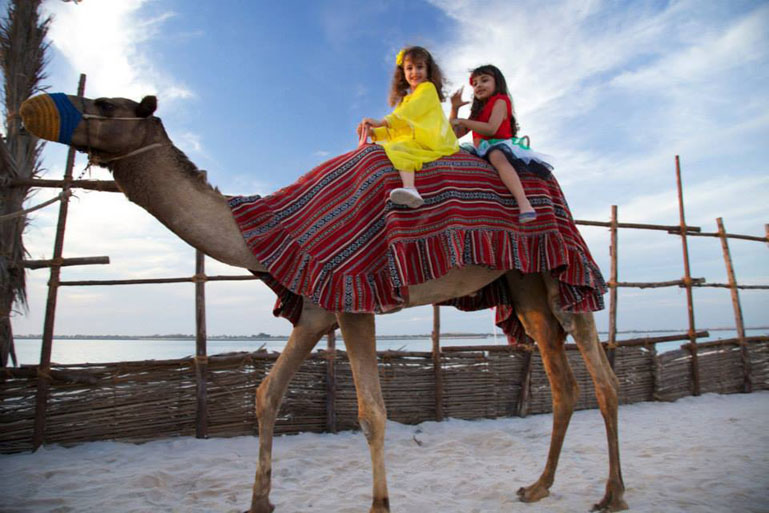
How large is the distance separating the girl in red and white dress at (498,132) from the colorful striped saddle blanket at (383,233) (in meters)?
0.08

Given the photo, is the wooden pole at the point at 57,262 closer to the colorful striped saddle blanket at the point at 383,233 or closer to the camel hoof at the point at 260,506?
the colorful striped saddle blanket at the point at 383,233

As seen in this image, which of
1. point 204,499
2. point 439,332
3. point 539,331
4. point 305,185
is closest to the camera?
point 305,185

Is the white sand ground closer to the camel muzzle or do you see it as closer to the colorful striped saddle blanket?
the colorful striped saddle blanket

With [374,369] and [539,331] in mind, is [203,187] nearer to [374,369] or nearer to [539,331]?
[374,369]

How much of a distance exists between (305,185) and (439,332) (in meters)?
3.87

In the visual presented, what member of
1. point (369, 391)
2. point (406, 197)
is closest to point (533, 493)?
point (369, 391)

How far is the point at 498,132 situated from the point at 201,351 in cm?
358

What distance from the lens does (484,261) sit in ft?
8.77

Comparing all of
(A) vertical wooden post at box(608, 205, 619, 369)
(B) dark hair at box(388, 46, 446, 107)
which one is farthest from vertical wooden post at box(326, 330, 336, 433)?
(A) vertical wooden post at box(608, 205, 619, 369)

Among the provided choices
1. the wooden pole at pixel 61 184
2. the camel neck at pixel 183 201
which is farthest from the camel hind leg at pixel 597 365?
the wooden pole at pixel 61 184

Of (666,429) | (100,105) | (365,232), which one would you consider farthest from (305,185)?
(666,429)

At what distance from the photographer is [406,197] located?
2480 mm

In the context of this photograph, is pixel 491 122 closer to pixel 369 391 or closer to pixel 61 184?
pixel 369 391

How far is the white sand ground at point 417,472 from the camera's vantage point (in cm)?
302
